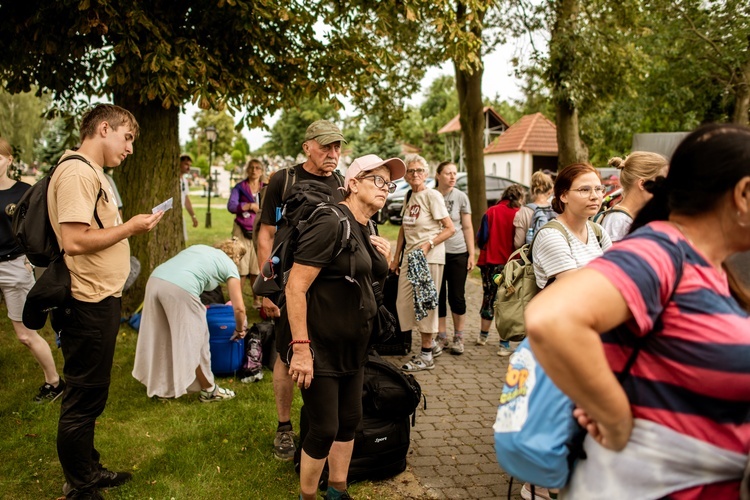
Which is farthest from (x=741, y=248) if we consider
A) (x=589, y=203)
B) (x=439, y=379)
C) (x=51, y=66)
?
(x=51, y=66)

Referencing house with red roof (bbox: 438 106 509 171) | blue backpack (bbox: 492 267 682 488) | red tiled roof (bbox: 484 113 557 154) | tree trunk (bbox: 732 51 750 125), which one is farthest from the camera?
house with red roof (bbox: 438 106 509 171)

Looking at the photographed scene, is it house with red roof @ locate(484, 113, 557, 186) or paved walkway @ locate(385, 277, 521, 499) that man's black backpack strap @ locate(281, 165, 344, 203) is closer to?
paved walkway @ locate(385, 277, 521, 499)

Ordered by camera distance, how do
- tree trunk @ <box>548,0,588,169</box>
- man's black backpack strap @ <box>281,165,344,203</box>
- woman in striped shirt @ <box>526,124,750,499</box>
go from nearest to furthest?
woman in striped shirt @ <box>526,124,750,499</box>, man's black backpack strap @ <box>281,165,344,203</box>, tree trunk @ <box>548,0,588,169</box>

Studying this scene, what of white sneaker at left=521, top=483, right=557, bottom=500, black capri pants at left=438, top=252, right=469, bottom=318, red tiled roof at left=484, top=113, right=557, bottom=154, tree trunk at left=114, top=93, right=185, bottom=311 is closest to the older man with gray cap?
white sneaker at left=521, top=483, right=557, bottom=500

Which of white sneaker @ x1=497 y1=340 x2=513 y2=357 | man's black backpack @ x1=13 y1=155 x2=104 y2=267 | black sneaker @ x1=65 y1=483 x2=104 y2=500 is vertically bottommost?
white sneaker @ x1=497 y1=340 x2=513 y2=357

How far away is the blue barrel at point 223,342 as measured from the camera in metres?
5.63

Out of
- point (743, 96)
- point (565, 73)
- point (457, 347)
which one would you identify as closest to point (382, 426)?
point (457, 347)

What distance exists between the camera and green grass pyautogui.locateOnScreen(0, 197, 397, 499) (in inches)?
149

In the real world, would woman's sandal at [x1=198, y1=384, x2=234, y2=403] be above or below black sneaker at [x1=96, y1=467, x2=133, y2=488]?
below

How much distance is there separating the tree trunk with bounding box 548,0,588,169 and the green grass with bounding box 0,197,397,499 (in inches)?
377

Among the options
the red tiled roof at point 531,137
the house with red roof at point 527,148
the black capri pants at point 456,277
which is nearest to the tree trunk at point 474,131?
the black capri pants at point 456,277

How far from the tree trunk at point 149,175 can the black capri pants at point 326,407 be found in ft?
16.0

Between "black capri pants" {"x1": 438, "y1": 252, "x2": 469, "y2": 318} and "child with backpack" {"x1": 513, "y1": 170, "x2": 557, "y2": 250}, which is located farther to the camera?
"black capri pants" {"x1": 438, "y1": 252, "x2": 469, "y2": 318}

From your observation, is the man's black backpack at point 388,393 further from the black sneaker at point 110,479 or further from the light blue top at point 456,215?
the light blue top at point 456,215
